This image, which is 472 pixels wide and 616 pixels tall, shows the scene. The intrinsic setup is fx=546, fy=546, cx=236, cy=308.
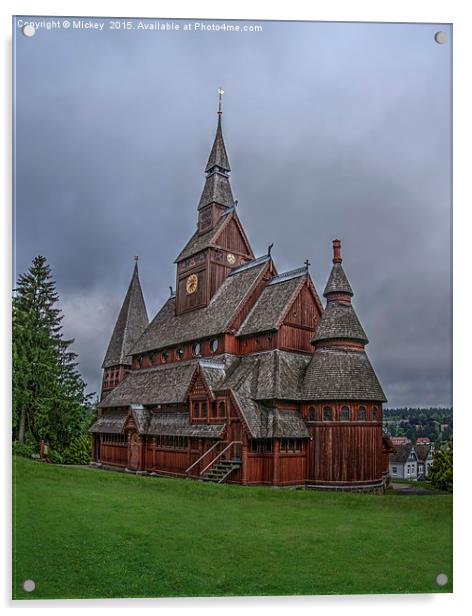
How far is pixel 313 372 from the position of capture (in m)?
17.9

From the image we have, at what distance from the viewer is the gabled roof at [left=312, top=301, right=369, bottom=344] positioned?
17.1 meters

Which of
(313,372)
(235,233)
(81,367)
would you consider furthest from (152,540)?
(235,233)

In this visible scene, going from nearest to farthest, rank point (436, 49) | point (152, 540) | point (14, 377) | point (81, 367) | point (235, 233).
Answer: point (152, 540), point (436, 49), point (14, 377), point (81, 367), point (235, 233)

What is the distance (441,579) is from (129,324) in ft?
40.3

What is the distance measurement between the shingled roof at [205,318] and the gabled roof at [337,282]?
4967 mm

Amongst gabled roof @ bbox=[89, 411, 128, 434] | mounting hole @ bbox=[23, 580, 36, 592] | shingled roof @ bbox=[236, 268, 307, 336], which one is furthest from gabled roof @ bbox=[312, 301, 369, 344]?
mounting hole @ bbox=[23, 580, 36, 592]

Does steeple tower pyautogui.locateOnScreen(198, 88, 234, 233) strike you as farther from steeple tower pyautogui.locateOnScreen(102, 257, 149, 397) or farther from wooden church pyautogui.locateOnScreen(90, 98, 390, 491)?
steeple tower pyautogui.locateOnScreen(102, 257, 149, 397)

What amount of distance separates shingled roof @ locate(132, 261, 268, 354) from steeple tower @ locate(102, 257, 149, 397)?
3.18 feet

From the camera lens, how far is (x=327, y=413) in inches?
682

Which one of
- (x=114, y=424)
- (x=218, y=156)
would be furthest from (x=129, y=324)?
(x=218, y=156)

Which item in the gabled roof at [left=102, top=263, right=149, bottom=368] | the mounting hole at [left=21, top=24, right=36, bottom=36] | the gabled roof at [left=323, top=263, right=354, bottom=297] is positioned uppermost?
the mounting hole at [left=21, top=24, right=36, bottom=36]

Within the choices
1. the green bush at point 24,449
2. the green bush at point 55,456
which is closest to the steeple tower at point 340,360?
the green bush at point 55,456

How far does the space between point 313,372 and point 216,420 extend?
141 inches

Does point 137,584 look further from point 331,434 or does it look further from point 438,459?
point 331,434
